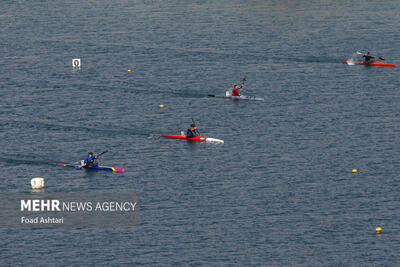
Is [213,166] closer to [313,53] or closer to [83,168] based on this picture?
[83,168]

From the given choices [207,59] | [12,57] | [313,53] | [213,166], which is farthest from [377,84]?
[12,57]

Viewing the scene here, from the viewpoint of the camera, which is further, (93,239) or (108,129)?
(108,129)

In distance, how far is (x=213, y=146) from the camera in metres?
134

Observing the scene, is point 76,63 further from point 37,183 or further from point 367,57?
point 37,183

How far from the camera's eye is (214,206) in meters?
114

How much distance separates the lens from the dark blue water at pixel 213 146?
344 feet

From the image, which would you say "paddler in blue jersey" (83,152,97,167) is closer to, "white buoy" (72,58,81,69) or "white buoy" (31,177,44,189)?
"white buoy" (31,177,44,189)

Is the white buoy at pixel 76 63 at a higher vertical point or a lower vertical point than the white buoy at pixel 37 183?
higher

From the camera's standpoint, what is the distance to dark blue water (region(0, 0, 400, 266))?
344 feet

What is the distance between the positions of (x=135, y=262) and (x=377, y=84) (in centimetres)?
7990

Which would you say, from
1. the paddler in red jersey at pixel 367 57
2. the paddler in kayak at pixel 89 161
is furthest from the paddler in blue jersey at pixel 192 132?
the paddler in red jersey at pixel 367 57

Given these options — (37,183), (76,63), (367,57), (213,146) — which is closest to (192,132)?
(213,146)

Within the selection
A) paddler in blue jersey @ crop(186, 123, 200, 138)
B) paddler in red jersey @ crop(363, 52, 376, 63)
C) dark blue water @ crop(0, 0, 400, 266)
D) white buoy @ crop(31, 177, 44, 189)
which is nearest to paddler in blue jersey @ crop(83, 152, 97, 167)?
dark blue water @ crop(0, 0, 400, 266)

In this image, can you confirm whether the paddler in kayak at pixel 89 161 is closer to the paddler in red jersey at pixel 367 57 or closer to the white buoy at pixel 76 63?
the white buoy at pixel 76 63
